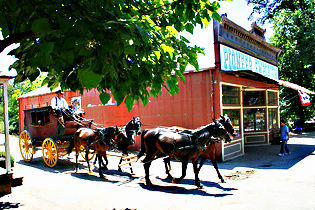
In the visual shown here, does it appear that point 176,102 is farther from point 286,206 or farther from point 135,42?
Result: point 135,42

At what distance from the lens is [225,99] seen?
473 inches

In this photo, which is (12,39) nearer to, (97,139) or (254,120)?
(97,139)

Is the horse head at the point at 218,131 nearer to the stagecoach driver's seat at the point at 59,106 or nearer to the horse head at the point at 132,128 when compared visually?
the horse head at the point at 132,128

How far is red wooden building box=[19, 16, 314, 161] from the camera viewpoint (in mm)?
11578

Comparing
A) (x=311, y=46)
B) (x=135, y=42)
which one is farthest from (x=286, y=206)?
(x=311, y=46)

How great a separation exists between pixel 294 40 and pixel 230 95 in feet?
57.5

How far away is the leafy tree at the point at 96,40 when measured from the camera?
2.47 metres

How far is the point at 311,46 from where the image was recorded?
75.9ft

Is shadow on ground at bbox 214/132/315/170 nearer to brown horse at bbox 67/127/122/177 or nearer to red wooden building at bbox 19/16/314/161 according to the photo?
red wooden building at bbox 19/16/314/161

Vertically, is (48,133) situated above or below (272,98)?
below

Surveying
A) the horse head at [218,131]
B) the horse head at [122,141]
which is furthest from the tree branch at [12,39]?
the horse head at [122,141]

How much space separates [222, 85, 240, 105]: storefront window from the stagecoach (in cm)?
629

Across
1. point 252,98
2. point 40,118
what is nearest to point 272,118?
point 252,98

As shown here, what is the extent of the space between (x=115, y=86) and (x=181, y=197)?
166 inches
